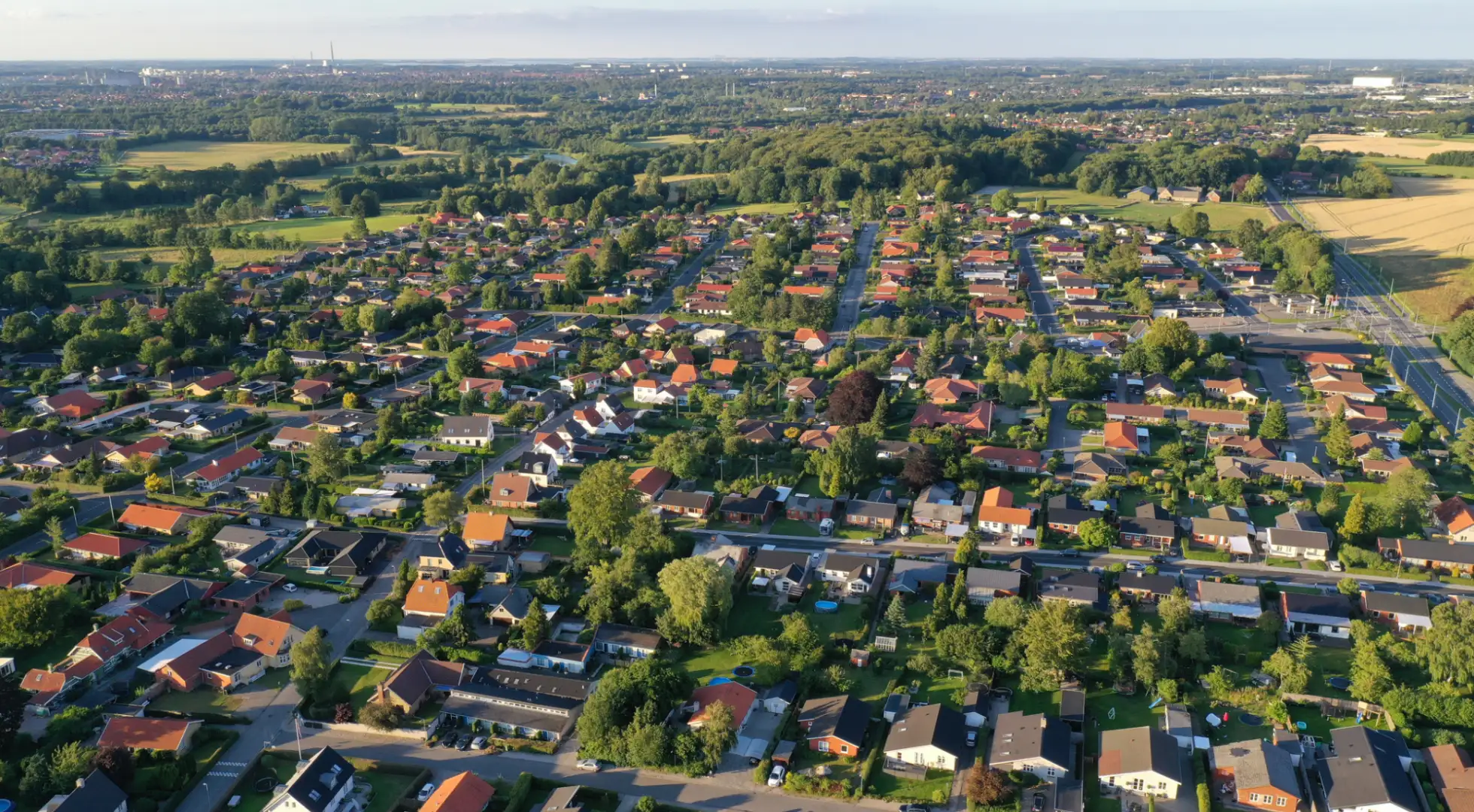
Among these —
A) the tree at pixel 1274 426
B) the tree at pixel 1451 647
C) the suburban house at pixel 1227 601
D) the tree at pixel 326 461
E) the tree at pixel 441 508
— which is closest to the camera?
the tree at pixel 1451 647

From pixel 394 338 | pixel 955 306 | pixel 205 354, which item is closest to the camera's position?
pixel 205 354

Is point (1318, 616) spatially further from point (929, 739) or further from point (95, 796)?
point (95, 796)

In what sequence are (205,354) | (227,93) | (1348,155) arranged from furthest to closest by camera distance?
1. (227,93)
2. (1348,155)
3. (205,354)

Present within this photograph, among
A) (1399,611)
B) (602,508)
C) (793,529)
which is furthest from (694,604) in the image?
(1399,611)

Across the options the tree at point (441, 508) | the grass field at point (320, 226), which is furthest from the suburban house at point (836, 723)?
the grass field at point (320, 226)

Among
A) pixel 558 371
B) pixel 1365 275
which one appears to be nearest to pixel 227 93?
pixel 558 371

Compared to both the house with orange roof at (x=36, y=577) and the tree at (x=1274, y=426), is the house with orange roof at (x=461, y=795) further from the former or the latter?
the tree at (x=1274, y=426)

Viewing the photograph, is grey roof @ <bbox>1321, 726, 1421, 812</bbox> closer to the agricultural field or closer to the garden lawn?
the garden lawn

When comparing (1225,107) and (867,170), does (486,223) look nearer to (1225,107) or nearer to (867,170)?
(867,170)
